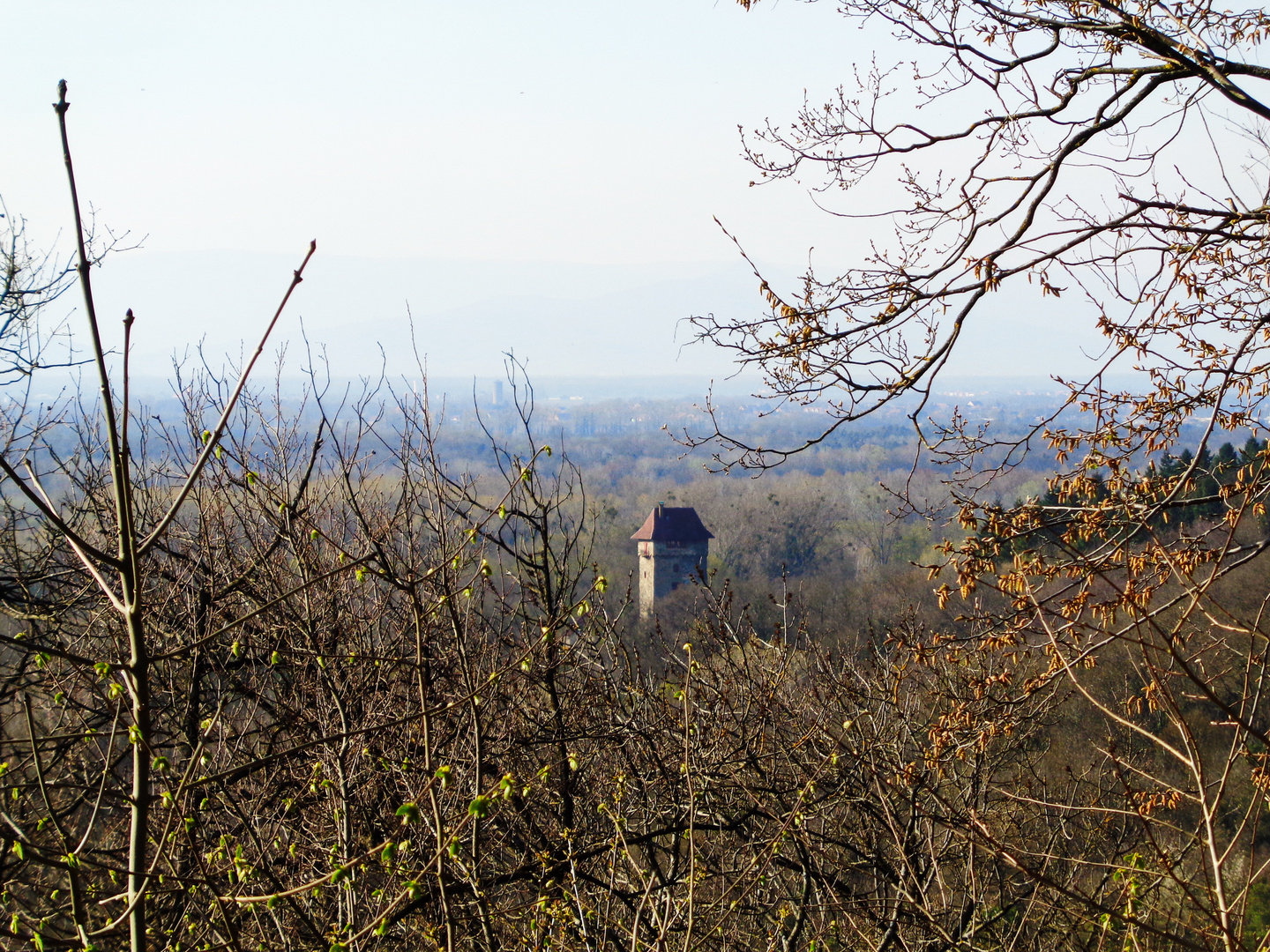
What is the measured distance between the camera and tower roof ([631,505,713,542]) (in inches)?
1879

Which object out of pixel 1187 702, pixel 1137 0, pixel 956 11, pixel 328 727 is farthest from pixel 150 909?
pixel 1187 702

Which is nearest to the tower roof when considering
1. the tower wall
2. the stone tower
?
the stone tower

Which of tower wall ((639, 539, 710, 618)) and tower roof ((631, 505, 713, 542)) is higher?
tower roof ((631, 505, 713, 542))

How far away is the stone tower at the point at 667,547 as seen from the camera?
4738 cm

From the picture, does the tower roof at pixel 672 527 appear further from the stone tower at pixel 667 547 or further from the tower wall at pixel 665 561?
the tower wall at pixel 665 561

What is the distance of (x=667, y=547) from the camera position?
47.5 m

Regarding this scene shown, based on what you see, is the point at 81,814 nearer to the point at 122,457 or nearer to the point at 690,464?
the point at 122,457

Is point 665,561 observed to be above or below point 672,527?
below

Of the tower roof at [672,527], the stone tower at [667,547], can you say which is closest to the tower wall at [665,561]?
the stone tower at [667,547]

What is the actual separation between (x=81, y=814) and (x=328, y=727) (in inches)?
236

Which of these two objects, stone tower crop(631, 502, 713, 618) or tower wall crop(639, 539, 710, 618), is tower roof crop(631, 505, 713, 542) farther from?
tower wall crop(639, 539, 710, 618)

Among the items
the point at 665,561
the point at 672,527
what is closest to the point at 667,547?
the point at 665,561

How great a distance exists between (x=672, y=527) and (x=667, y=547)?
4.12 feet

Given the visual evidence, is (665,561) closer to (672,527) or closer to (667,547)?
(667,547)
